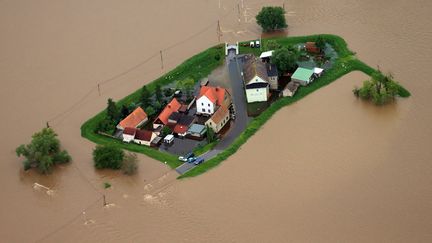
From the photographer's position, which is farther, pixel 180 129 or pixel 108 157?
pixel 180 129

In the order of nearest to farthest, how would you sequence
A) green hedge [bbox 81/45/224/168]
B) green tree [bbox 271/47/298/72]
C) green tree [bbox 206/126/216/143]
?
green hedge [bbox 81/45/224/168]
green tree [bbox 206/126/216/143]
green tree [bbox 271/47/298/72]

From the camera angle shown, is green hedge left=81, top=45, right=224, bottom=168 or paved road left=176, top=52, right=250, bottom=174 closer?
paved road left=176, top=52, right=250, bottom=174

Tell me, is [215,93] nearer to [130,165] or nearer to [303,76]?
[303,76]

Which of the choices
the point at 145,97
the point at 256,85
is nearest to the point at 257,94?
the point at 256,85

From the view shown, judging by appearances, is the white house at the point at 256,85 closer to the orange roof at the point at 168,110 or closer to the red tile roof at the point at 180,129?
the orange roof at the point at 168,110

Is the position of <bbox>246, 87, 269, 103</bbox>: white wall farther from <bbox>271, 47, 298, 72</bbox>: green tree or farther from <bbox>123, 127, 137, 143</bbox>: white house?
<bbox>123, 127, 137, 143</bbox>: white house

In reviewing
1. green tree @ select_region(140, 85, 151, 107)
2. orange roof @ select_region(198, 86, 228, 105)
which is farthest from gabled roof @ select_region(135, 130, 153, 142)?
orange roof @ select_region(198, 86, 228, 105)

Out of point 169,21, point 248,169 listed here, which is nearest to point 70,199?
point 248,169

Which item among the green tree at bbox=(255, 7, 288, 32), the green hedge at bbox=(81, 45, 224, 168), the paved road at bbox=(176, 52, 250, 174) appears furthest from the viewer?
the green tree at bbox=(255, 7, 288, 32)
